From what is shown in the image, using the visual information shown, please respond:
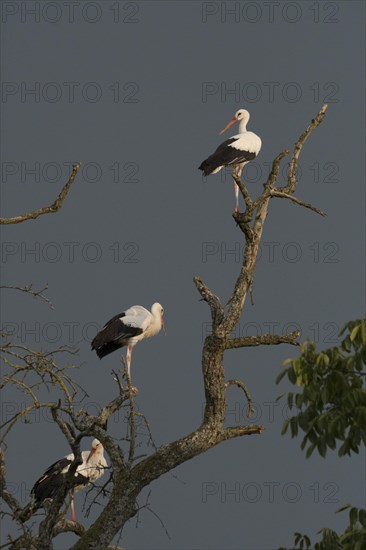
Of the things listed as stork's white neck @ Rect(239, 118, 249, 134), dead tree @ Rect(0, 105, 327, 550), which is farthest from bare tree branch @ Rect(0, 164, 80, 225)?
stork's white neck @ Rect(239, 118, 249, 134)

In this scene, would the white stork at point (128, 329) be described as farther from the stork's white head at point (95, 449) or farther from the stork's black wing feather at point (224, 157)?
the stork's black wing feather at point (224, 157)

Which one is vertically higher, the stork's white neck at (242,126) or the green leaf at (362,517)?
the stork's white neck at (242,126)

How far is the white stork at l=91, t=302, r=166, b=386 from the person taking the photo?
1465cm

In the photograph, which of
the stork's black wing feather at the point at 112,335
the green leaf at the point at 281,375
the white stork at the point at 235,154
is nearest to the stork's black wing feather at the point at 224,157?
the white stork at the point at 235,154

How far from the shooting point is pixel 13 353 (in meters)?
10.4

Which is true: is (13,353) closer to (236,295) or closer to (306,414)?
(236,295)

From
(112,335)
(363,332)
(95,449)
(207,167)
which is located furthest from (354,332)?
(207,167)

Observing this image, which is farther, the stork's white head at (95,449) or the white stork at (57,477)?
the stork's white head at (95,449)

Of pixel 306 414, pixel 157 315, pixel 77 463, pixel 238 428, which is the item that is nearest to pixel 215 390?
pixel 238 428

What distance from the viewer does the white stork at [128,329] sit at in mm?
14648

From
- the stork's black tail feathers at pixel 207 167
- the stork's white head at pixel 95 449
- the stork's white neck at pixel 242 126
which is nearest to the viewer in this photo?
the stork's white head at pixel 95 449

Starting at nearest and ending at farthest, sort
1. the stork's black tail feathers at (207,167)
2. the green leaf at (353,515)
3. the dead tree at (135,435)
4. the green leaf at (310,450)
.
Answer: the green leaf at (310,450) < the green leaf at (353,515) < the dead tree at (135,435) < the stork's black tail feathers at (207,167)

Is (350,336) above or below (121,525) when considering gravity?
above

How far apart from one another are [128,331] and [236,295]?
159 inches
